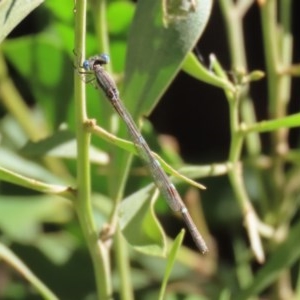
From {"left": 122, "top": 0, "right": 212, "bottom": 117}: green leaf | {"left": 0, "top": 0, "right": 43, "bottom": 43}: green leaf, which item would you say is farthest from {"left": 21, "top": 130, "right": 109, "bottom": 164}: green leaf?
{"left": 0, "top": 0, "right": 43, "bottom": 43}: green leaf

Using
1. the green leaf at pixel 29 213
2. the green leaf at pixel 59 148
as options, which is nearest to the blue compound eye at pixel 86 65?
the green leaf at pixel 59 148

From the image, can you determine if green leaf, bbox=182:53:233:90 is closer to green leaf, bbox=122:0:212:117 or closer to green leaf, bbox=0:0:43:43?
green leaf, bbox=122:0:212:117

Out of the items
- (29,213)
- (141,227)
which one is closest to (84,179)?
(141,227)

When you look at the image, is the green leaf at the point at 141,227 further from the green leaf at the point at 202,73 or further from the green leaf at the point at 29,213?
the green leaf at the point at 29,213

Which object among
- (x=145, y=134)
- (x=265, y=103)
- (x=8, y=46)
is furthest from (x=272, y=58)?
(x=265, y=103)

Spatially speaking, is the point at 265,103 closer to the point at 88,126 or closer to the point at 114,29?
the point at 114,29
